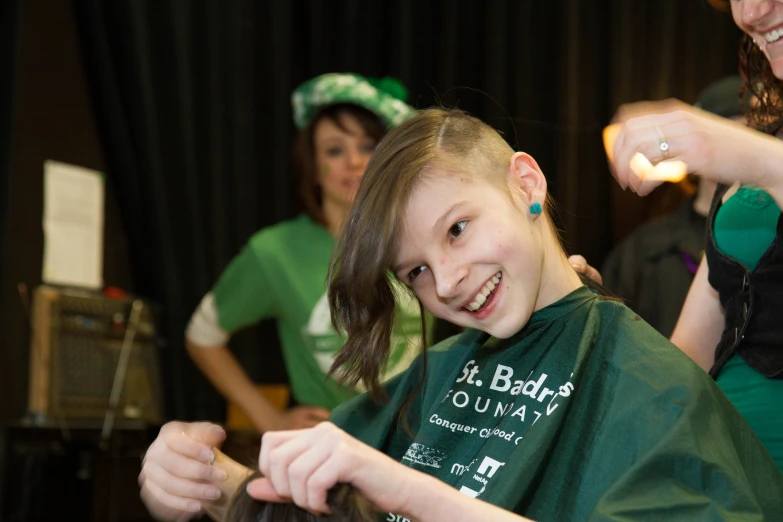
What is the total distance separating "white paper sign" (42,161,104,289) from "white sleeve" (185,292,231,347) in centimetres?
61

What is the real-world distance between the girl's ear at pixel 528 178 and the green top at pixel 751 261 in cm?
30

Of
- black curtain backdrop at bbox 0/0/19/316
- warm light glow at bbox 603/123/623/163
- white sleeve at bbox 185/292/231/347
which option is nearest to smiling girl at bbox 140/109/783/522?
warm light glow at bbox 603/123/623/163

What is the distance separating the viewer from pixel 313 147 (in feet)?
9.31

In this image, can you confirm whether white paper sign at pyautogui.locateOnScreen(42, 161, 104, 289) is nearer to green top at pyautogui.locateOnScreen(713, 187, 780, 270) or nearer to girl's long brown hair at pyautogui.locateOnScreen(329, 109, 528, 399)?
girl's long brown hair at pyautogui.locateOnScreen(329, 109, 528, 399)

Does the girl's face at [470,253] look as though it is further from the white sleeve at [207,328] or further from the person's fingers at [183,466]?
the white sleeve at [207,328]

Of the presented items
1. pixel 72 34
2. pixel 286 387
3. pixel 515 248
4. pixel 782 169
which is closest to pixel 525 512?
pixel 515 248

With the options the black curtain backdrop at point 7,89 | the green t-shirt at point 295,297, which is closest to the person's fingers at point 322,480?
the green t-shirt at point 295,297

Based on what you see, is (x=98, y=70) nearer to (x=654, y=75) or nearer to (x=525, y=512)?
(x=654, y=75)

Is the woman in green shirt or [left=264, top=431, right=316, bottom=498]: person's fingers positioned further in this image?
the woman in green shirt

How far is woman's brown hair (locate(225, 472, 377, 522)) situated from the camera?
101 centimetres

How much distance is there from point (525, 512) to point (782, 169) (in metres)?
0.51

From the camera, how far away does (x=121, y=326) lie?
3121 millimetres

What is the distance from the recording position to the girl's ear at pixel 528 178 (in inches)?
55.0

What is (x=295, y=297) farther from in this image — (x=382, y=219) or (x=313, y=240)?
(x=382, y=219)
